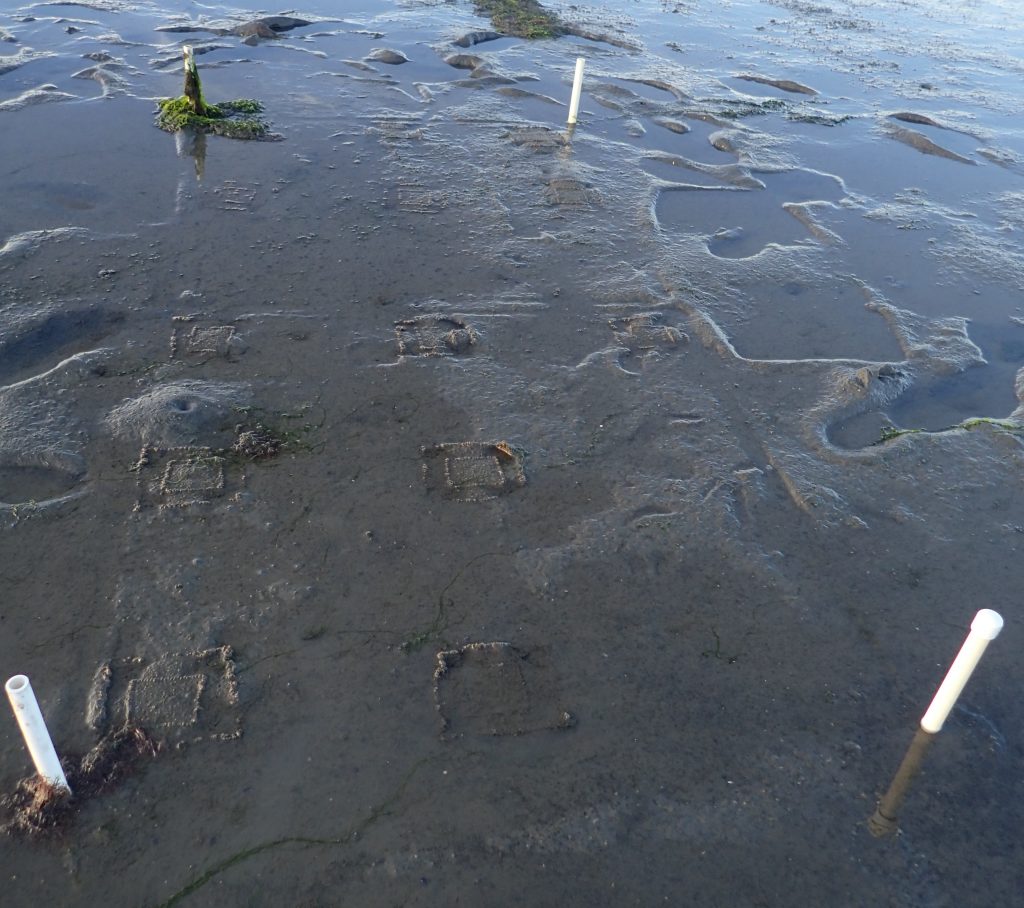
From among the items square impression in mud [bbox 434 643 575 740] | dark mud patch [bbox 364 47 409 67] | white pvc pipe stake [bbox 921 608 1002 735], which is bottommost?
square impression in mud [bbox 434 643 575 740]

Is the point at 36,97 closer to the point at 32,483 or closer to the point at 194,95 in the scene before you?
the point at 194,95

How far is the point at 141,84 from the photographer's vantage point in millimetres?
13773

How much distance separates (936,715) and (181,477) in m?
5.25

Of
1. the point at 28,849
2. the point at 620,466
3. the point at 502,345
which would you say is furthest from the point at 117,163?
the point at 28,849

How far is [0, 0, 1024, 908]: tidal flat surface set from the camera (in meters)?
4.43

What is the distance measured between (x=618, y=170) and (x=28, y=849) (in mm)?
10858

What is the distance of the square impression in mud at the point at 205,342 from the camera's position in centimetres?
751

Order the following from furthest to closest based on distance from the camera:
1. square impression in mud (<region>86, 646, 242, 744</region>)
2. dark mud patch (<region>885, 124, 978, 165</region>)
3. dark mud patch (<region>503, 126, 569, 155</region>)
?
1. dark mud patch (<region>885, 124, 978, 165</region>)
2. dark mud patch (<region>503, 126, 569, 155</region>)
3. square impression in mud (<region>86, 646, 242, 744</region>)

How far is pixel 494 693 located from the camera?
5062 mm

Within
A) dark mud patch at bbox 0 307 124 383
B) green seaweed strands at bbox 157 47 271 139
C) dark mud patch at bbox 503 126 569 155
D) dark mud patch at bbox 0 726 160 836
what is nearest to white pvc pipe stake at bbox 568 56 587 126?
dark mud patch at bbox 503 126 569 155

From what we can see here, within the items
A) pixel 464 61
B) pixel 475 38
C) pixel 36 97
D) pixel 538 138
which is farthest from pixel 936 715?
pixel 475 38

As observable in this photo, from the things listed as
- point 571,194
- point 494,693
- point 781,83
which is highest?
point 781,83

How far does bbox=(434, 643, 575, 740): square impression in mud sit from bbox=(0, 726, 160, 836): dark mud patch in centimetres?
164

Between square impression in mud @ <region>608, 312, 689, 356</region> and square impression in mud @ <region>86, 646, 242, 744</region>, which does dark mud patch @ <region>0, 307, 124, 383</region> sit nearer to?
square impression in mud @ <region>86, 646, 242, 744</region>
